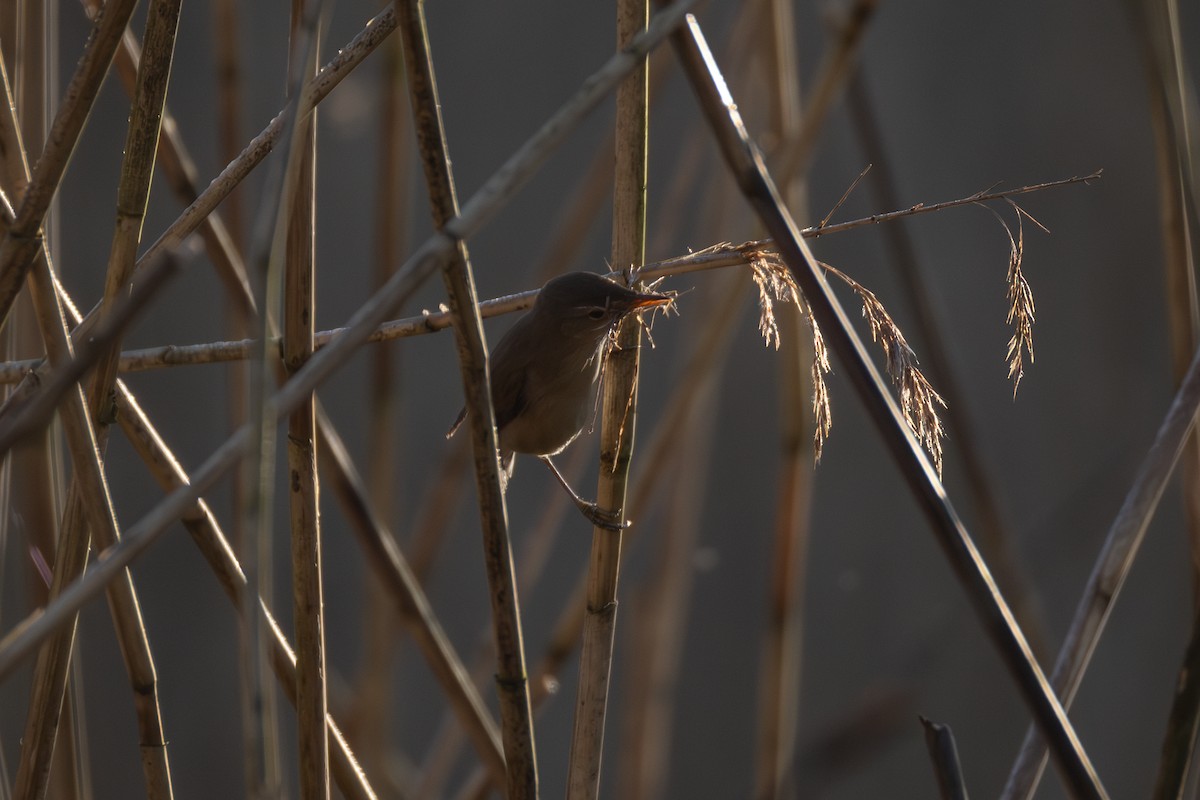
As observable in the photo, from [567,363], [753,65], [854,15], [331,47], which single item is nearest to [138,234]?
[567,363]

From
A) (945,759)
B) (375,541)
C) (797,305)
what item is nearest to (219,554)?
(375,541)

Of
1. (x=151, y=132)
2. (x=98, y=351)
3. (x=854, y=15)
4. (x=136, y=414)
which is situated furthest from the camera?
(x=854, y=15)

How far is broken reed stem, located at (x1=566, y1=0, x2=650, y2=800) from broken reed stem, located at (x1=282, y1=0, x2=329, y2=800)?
0.34m

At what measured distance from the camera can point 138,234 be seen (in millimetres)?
1222

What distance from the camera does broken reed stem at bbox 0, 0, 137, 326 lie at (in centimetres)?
107

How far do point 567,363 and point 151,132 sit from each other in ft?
2.97

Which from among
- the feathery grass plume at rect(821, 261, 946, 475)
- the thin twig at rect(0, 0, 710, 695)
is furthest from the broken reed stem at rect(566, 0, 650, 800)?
the thin twig at rect(0, 0, 710, 695)

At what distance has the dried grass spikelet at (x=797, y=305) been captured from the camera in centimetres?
122

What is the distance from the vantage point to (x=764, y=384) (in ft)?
12.9

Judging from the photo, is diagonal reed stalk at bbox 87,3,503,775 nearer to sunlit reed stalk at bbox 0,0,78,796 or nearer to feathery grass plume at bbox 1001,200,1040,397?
sunlit reed stalk at bbox 0,0,78,796

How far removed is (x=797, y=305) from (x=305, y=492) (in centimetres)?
62

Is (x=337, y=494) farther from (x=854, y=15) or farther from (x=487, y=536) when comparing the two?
(x=854, y=15)

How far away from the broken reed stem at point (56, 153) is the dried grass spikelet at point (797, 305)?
75 cm

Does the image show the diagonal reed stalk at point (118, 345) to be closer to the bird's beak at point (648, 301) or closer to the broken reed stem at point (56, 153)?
the broken reed stem at point (56, 153)
